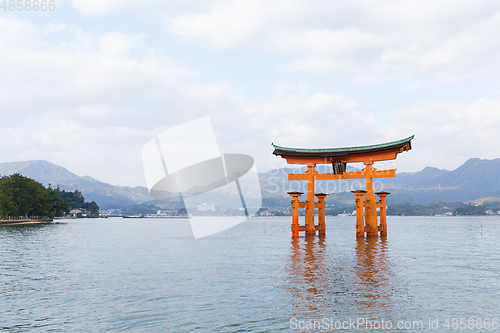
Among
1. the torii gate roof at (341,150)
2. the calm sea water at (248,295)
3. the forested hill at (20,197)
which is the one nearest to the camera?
Result: the calm sea water at (248,295)

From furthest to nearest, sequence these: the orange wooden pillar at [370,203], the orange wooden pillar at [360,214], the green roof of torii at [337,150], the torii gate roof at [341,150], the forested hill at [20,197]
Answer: the forested hill at [20,197] → the orange wooden pillar at [360,214] → the orange wooden pillar at [370,203] → the torii gate roof at [341,150] → the green roof of torii at [337,150]

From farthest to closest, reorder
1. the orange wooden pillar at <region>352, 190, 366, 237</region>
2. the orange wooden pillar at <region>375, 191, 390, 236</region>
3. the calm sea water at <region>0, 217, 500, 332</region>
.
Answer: the orange wooden pillar at <region>375, 191, 390, 236</region> < the orange wooden pillar at <region>352, 190, 366, 237</region> < the calm sea water at <region>0, 217, 500, 332</region>

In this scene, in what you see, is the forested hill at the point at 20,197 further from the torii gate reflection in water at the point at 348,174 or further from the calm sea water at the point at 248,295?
the torii gate reflection in water at the point at 348,174

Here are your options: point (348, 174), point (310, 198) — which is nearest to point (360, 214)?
point (348, 174)

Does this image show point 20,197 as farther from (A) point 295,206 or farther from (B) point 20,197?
(A) point 295,206

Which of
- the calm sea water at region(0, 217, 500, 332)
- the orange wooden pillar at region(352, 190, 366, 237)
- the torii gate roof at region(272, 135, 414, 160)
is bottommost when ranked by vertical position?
the calm sea water at region(0, 217, 500, 332)

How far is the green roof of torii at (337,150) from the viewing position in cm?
3575

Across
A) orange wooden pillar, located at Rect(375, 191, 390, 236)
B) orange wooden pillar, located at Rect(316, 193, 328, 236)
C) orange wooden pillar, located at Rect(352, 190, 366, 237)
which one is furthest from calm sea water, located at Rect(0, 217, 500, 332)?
orange wooden pillar, located at Rect(316, 193, 328, 236)

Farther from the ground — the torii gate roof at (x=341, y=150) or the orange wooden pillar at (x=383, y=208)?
the torii gate roof at (x=341, y=150)

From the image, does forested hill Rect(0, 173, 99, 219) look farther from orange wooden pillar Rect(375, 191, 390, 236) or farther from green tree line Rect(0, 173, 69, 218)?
orange wooden pillar Rect(375, 191, 390, 236)

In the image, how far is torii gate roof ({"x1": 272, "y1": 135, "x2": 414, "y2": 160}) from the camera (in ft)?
118

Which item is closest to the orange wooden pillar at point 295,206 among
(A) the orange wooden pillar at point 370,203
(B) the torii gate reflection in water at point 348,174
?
(B) the torii gate reflection in water at point 348,174

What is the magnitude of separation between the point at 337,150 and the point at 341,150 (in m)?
0.43

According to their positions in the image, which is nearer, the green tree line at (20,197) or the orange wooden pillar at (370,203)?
the orange wooden pillar at (370,203)
